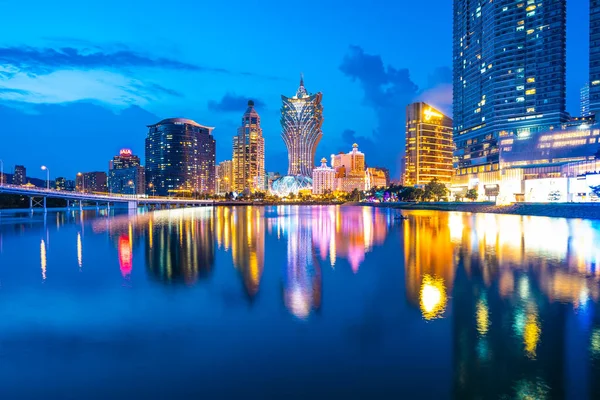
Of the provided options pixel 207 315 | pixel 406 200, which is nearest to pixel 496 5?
pixel 406 200

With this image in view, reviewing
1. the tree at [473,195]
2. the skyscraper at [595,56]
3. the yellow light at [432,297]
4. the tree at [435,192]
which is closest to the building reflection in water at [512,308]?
the yellow light at [432,297]

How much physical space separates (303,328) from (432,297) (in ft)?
20.4

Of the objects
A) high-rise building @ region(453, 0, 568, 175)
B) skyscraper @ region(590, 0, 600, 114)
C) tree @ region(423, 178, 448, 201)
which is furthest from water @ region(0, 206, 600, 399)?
skyscraper @ region(590, 0, 600, 114)

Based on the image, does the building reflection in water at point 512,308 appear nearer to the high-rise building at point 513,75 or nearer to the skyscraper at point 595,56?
the high-rise building at point 513,75

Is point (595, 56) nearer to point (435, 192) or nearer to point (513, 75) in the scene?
point (513, 75)

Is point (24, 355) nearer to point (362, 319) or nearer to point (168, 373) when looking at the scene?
point (168, 373)

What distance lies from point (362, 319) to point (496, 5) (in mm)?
165499

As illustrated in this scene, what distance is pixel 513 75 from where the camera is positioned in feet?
461

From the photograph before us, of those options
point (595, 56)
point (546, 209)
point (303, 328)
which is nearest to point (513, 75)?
point (595, 56)

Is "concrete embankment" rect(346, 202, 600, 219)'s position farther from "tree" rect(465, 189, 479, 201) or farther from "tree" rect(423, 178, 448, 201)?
"tree" rect(423, 178, 448, 201)

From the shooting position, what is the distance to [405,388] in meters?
9.02

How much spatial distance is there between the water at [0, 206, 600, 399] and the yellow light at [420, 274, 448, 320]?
8 cm

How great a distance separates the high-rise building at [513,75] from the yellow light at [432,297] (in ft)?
399

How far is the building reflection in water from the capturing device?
9266 mm
